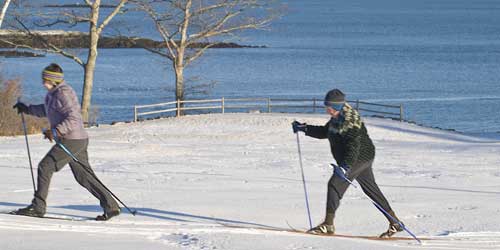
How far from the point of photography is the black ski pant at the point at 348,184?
35.1ft

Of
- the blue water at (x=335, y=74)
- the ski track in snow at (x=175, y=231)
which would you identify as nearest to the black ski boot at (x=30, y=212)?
the ski track in snow at (x=175, y=231)

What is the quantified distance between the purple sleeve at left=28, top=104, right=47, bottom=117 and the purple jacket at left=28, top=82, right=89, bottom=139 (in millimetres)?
267

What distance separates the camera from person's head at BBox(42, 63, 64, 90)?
424 inches

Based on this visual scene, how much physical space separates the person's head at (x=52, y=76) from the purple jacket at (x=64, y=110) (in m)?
0.05

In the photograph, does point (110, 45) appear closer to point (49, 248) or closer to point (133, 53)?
point (133, 53)

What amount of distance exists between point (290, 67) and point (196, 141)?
6845cm

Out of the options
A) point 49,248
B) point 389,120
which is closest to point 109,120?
point 389,120

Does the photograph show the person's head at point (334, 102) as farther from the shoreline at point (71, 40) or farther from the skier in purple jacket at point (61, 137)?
the shoreline at point (71, 40)

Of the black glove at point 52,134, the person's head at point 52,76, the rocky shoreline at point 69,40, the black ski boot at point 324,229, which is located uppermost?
the rocky shoreline at point 69,40

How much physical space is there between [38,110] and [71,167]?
730mm

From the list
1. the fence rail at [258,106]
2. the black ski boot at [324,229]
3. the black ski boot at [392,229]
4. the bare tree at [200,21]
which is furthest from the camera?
the bare tree at [200,21]

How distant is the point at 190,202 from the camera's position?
1347cm

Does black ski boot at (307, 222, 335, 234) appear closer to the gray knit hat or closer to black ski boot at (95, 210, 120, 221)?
the gray knit hat

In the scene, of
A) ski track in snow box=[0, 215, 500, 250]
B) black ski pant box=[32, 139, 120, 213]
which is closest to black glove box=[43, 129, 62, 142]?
black ski pant box=[32, 139, 120, 213]
